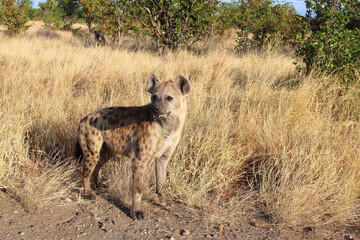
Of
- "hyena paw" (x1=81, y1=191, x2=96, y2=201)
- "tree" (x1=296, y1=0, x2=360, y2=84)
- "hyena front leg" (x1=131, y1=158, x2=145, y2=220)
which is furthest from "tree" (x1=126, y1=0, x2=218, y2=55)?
"hyena front leg" (x1=131, y1=158, x2=145, y2=220)

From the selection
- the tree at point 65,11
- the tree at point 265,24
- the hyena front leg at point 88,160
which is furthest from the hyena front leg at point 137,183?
the tree at point 65,11

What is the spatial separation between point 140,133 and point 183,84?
2.13ft

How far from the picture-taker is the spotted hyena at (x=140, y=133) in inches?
129

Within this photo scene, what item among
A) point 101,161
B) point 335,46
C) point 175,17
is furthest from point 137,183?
point 175,17

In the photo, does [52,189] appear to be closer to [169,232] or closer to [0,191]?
[0,191]

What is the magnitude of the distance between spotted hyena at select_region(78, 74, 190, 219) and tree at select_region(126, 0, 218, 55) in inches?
310

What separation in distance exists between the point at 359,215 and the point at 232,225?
3.93 ft

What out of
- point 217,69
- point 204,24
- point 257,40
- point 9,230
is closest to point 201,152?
point 9,230

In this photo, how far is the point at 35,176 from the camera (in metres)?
3.85

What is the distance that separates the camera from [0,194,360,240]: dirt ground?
114 inches

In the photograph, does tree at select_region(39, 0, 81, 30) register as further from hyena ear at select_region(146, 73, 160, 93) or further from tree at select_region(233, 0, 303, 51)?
hyena ear at select_region(146, 73, 160, 93)

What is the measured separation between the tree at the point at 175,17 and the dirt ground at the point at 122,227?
331 inches

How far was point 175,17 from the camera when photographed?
11.6 metres

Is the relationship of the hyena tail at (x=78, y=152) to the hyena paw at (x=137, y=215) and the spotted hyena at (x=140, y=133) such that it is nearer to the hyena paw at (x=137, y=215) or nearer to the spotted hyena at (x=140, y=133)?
the spotted hyena at (x=140, y=133)
